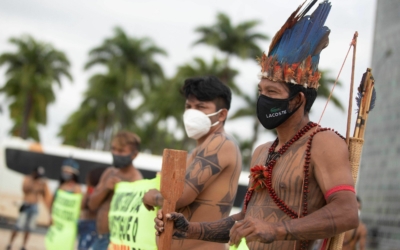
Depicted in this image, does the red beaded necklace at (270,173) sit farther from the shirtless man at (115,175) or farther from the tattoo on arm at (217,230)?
the shirtless man at (115,175)

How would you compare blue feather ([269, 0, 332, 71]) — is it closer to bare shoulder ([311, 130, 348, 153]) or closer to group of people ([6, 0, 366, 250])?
group of people ([6, 0, 366, 250])

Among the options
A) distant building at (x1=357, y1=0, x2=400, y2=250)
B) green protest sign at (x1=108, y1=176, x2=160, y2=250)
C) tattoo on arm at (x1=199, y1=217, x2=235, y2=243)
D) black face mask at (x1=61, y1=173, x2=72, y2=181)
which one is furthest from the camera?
distant building at (x1=357, y1=0, x2=400, y2=250)

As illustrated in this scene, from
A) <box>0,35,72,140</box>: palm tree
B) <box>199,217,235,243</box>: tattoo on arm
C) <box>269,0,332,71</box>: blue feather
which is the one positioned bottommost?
<box>199,217,235,243</box>: tattoo on arm

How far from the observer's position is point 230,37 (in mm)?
40312

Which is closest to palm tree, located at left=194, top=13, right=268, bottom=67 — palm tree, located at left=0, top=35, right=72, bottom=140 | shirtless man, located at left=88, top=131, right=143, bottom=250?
palm tree, located at left=0, top=35, right=72, bottom=140

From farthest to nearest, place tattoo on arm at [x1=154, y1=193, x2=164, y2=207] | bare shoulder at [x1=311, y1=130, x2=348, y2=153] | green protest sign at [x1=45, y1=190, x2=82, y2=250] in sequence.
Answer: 1. green protest sign at [x1=45, y1=190, x2=82, y2=250]
2. tattoo on arm at [x1=154, y1=193, x2=164, y2=207]
3. bare shoulder at [x1=311, y1=130, x2=348, y2=153]

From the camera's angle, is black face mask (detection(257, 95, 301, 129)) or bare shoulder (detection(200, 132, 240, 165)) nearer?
black face mask (detection(257, 95, 301, 129))

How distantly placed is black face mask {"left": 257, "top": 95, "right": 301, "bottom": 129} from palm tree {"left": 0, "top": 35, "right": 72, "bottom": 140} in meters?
45.4

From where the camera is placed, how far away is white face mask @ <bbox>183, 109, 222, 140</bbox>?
4.67 meters

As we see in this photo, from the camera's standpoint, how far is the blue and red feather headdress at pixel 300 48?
2994mm

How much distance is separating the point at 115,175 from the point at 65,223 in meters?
2.91

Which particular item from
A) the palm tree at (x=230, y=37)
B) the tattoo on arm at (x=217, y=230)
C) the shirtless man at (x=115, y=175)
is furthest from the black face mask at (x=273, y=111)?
the palm tree at (x=230, y=37)

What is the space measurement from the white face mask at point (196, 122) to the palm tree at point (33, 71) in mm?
43654

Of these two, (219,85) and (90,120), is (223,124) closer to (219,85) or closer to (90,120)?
(219,85)
